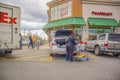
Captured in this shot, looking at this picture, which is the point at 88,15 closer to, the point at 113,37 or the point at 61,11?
the point at 61,11

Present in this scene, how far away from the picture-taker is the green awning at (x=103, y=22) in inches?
979

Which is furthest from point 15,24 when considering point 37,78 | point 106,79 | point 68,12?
point 68,12

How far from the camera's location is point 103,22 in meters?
25.5

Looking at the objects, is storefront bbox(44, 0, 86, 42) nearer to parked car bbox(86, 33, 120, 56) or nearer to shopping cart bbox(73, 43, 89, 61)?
parked car bbox(86, 33, 120, 56)

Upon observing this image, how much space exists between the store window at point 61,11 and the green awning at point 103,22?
3.37m

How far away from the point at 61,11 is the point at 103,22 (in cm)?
664

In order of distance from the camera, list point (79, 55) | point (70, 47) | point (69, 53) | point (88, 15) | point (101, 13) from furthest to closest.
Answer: point (101, 13) < point (88, 15) < point (79, 55) < point (69, 53) < point (70, 47)

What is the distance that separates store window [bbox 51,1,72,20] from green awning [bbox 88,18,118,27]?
337 centimetres

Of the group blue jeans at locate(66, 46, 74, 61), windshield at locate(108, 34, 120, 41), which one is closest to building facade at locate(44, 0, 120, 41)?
windshield at locate(108, 34, 120, 41)

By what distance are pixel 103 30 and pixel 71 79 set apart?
2412cm

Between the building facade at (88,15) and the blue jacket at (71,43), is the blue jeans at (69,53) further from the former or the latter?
the building facade at (88,15)

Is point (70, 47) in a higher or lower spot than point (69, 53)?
higher

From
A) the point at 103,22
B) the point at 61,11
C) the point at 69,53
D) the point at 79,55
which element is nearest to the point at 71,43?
the point at 69,53

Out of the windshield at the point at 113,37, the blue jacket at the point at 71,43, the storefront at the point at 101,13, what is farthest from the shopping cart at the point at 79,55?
the storefront at the point at 101,13
